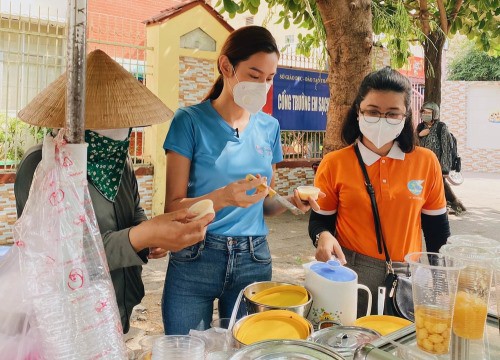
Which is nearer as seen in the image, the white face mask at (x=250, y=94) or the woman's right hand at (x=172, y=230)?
the woman's right hand at (x=172, y=230)

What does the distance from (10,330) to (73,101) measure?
609 mm

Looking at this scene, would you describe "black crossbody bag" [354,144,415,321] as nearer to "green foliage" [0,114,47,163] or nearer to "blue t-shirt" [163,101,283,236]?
"blue t-shirt" [163,101,283,236]

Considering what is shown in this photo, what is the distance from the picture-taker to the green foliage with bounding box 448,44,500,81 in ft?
67.7

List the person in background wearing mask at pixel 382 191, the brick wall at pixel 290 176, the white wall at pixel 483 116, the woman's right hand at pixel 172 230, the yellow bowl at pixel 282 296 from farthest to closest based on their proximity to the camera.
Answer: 1. the white wall at pixel 483 116
2. the brick wall at pixel 290 176
3. the person in background wearing mask at pixel 382 191
4. the yellow bowl at pixel 282 296
5. the woman's right hand at pixel 172 230

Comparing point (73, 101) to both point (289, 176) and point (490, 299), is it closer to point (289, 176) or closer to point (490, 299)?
point (490, 299)

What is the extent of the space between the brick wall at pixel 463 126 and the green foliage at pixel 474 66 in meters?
3.86

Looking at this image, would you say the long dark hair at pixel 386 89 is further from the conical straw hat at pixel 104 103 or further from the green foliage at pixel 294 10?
the green foliage at pixel 294 10

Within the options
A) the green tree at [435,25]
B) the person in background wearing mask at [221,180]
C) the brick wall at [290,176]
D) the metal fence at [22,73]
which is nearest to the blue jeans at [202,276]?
the person in background wearing mask at [221,180]

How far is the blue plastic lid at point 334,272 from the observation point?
4.92ft

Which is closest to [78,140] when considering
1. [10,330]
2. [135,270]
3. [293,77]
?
[10,330]

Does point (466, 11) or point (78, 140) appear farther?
point (466, 11)

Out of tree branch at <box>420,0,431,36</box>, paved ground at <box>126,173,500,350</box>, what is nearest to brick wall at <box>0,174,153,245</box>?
paved ground at <box>126,173,500,350</box>

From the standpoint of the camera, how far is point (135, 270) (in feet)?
5.75

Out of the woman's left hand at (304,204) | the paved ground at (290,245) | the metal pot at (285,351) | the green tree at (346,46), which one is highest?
the green tree at (346,46)
